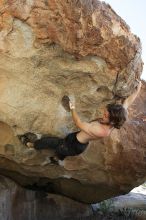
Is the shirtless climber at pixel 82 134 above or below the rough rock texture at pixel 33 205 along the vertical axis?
above

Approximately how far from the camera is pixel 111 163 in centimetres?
856

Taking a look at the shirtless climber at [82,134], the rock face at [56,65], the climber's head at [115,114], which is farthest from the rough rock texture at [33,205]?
the climber's head at [115,114]

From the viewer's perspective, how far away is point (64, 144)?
22.5 feet

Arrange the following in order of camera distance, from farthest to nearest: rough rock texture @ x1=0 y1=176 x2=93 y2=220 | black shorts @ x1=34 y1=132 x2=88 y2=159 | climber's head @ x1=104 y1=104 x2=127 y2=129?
rough rock texture @ x1=0 y1=176 x2=93 y2=220, black shorts @ x1=34 y1=132 x2=88 y2=159, climber's head @ x1=104 y1=104 x2=127 y2=129

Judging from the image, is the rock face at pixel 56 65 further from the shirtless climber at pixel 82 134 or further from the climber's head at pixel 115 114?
the climber's head at pixel 115 114

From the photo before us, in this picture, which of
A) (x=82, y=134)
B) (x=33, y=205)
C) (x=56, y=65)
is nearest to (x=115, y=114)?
(x=82, y=134)

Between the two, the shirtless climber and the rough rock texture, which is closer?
the shirtless climber

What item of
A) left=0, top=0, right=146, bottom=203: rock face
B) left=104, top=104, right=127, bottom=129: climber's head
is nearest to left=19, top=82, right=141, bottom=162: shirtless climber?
left=104, top=104, right=127, bottom=129: climber's head

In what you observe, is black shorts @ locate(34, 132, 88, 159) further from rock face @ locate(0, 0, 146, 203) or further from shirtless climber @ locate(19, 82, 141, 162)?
rock face @ locate(0, 0, 146, 203)

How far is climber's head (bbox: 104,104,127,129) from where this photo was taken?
20.2 ft

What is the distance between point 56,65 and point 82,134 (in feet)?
3.99

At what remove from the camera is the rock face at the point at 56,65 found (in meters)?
5.62

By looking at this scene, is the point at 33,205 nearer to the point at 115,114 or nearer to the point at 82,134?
the point at 82,134

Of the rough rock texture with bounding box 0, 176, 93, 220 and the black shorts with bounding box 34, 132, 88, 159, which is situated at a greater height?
the black shorts with bounding box 34, 132, 88, 159
